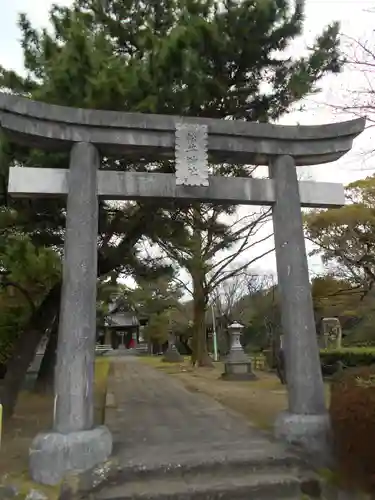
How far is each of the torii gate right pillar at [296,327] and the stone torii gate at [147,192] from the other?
0.04 ft

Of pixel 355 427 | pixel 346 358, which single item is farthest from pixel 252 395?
pixel 355 427

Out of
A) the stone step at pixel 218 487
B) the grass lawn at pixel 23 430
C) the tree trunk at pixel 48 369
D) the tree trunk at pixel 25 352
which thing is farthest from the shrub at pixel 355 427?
the tree trunk at pixel 48 369

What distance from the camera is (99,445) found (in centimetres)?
498

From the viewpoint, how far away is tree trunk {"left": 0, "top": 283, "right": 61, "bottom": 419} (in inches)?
318

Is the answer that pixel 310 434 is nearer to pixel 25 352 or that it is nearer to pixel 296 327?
pixel 296 327

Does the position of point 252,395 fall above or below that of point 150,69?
below

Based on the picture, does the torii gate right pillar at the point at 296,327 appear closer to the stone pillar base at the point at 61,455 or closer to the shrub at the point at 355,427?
the shrub at the point at 355,427

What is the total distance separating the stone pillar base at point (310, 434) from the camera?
205 inches

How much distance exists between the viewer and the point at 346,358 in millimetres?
15430

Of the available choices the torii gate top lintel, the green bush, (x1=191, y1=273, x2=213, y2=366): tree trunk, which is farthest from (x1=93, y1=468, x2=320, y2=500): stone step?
(x1=191, y1=273, x2=213, y2=366): tree trunk

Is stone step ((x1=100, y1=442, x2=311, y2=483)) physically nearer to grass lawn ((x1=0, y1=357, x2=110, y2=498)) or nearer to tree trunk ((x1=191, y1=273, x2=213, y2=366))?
grass lawn ((x1=0, y1=357, x2=110, y2=498))

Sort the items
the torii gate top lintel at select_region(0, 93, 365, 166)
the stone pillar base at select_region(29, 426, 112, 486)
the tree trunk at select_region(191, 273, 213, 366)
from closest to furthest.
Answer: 1. the stone pillar base at select_region(29, 426, 112, 486)
2. the torii gate top lintel at select_region(0, 93, 365, 166)
3. the tree trunk at select_region(191, 273, 213, 366)

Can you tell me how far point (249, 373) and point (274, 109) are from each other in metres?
11.0

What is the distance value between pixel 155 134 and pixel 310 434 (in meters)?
4.22
